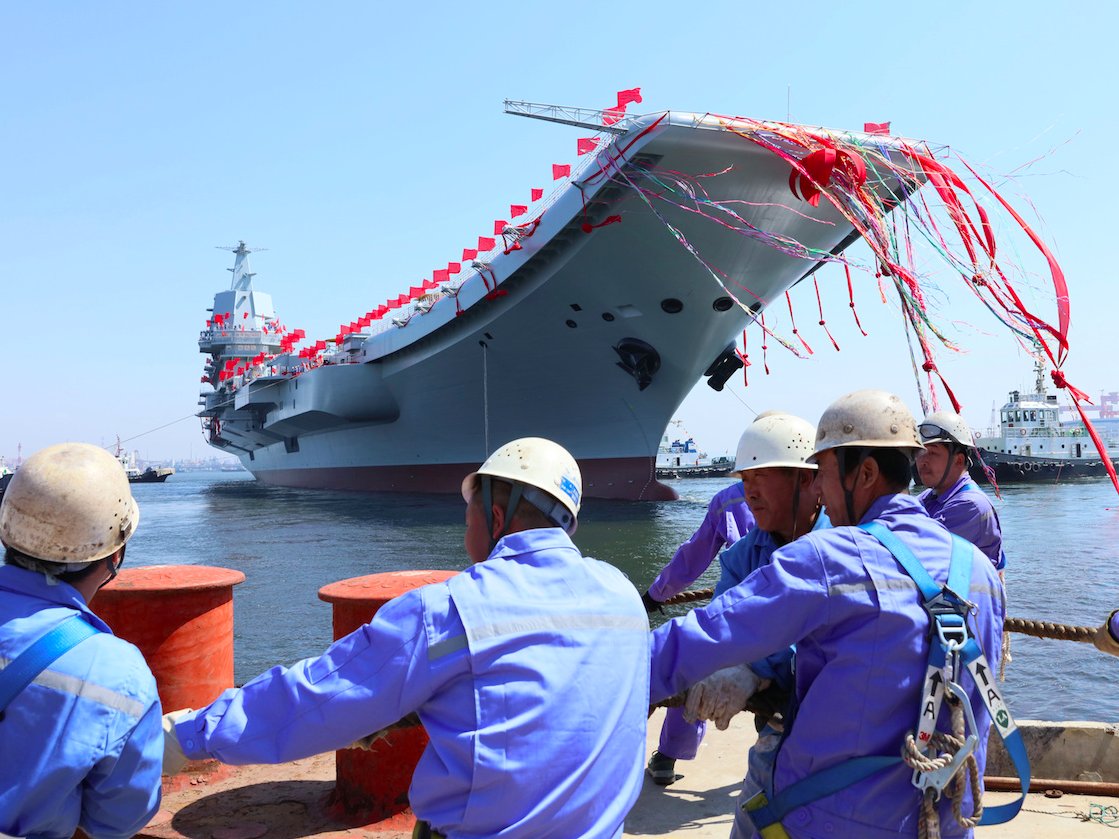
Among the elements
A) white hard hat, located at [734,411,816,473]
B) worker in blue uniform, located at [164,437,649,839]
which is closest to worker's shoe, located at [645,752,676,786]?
white hard hat, located at [734,411,816,473]

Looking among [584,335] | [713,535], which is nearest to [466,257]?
[584,335]

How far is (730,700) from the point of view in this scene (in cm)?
191

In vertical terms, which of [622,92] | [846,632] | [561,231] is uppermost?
[622,92]

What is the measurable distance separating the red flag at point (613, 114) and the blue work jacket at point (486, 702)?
15589 millimetres

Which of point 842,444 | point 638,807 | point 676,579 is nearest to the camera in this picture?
point 842,444

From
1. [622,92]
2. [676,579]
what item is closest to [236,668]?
[676,579]

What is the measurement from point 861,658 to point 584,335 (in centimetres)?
2070

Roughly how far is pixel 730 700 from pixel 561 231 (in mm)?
17698

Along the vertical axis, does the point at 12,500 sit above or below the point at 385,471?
above

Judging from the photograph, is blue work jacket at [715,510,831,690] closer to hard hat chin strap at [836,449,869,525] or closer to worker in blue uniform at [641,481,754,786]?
hard hat chin strap at [836,449,869,525]

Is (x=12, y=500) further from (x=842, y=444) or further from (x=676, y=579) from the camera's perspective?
(x=676, y=579)

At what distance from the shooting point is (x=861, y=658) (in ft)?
5.59

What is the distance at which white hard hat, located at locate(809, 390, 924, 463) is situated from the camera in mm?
→ 2039

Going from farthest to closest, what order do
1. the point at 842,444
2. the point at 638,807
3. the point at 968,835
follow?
1. the point at 638,807
2. the point at 842,444
3. the point at 968,835
